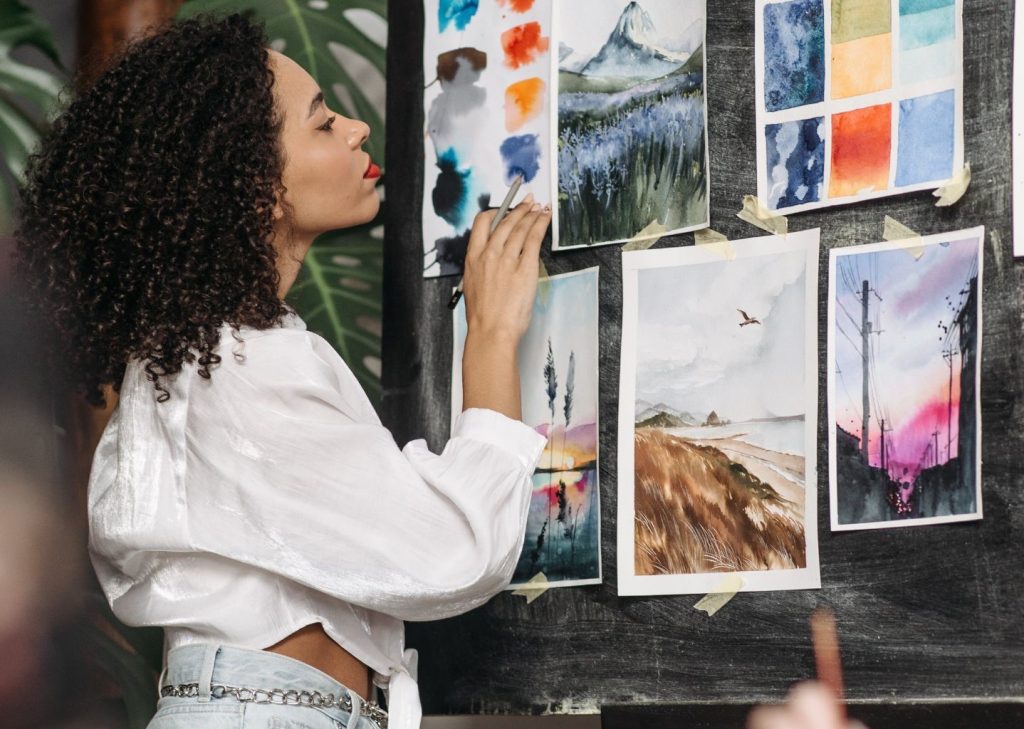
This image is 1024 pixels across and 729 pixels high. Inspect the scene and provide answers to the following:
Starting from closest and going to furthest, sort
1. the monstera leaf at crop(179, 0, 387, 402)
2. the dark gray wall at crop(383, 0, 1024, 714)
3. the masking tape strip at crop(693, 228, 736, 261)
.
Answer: the dark gray wall at crop(383, 0, 1024, 714) < the masking tape strip at crop(693, 228, 736, 261) < the monstera leaf at crop(179, 0, 387, 402)

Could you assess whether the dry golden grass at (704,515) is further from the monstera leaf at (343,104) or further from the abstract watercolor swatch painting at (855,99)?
the monstera leaf at (343,104)

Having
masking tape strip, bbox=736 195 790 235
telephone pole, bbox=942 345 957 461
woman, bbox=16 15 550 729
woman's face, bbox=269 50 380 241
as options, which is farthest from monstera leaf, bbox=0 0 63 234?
telephone pole, bbox=942 345 957 461

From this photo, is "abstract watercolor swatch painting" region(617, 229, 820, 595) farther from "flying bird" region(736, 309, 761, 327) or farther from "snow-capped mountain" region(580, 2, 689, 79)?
"snow-capped mountain" region(580, 2, 689, 79)

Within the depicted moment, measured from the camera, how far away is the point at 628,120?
1.51m

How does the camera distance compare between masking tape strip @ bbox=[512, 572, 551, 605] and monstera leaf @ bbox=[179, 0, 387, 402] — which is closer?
masking tape strip @ bbox=[512, 572, 551, 605]

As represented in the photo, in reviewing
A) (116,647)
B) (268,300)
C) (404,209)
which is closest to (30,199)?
(268,300)

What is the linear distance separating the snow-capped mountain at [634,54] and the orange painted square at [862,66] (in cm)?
20

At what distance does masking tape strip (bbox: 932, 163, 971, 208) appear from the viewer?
125cm

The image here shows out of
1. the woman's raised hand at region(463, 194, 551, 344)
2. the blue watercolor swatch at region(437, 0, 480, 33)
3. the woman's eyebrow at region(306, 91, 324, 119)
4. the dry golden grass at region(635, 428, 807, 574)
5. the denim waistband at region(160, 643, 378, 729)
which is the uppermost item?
the blue watercolor swatch at region(437, 0, 480, 33)

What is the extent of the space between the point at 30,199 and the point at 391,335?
0.49 meters

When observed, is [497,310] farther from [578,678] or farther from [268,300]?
[578,678]

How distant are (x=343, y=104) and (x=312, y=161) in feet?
1.43

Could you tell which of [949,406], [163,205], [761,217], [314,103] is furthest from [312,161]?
[949,406]

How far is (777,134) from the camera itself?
139 cm
